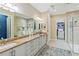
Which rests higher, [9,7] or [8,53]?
[9,7]

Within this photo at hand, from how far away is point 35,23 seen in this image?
2904 mm

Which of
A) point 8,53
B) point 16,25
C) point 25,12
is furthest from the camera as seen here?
point 25,12

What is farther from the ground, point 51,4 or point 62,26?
point 51,4

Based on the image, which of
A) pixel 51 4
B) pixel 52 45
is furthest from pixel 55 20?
pixel 52 45

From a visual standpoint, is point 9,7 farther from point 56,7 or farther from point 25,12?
point 56,7

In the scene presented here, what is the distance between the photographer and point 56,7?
7.73 ft

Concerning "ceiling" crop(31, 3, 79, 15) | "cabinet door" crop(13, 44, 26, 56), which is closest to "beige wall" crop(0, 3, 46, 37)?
"ceiling" crop(31, 3, 79, 15)

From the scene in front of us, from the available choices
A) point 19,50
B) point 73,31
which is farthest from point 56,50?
point 19,50

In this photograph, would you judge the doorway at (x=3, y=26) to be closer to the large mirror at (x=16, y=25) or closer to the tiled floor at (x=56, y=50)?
the large mirror at (x=16, y=25)

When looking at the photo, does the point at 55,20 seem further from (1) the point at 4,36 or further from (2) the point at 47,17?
(1) the point at 4,36

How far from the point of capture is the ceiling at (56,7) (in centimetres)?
228

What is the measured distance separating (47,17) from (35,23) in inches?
20.3

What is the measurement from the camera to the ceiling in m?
2.28

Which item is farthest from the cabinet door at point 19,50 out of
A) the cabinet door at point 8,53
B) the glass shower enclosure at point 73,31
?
the glass shower enclosure at point 73,31
